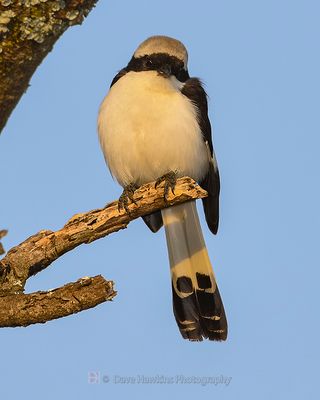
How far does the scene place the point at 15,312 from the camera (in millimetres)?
3934

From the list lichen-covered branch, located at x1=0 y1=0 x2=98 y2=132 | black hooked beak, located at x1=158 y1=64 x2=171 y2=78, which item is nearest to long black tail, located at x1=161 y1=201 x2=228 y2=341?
black hooked beak, located at x1=158 y1=64 x2=171 y2=78

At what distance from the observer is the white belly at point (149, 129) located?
5801 millimetres

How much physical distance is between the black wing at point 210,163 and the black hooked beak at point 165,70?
0.23 metres

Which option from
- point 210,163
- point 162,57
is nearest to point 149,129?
point 162,57

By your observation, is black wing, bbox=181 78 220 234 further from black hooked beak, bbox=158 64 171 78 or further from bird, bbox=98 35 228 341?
black hooked beak, bbox=158 64 171 78

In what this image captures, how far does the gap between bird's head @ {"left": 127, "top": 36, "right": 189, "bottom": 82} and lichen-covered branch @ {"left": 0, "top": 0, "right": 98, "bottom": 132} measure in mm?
3790

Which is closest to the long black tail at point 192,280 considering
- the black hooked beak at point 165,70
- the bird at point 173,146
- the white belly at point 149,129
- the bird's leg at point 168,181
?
the bird at point 173,146

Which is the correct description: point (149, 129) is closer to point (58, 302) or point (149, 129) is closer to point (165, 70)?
point (165, 70)

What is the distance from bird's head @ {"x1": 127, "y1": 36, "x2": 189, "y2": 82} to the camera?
242 inches

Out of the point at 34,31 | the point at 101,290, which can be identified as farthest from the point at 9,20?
the point at 101,290

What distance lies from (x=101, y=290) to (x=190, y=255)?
104 inches

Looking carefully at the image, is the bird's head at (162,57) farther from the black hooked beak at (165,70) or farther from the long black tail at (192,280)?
the long black tail at (192,280)

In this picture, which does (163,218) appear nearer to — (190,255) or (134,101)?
(190,255)

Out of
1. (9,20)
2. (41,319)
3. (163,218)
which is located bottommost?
(41,319)
